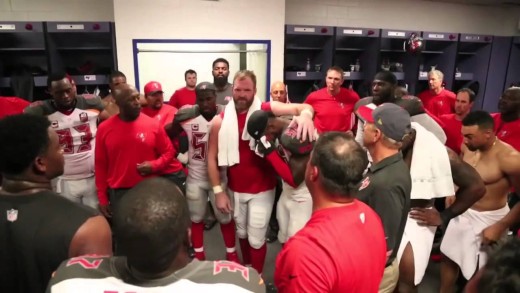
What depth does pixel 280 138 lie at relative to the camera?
2203 millimetres

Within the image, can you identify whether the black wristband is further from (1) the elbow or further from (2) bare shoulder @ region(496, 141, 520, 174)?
(2) bare shoulder @ region(496, 141, 520, 174)

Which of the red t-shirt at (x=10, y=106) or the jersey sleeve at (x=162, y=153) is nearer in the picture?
the jersey sleeve at (x=162, y=153)

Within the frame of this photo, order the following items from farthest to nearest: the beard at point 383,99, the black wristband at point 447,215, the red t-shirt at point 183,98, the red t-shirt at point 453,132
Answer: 1. the red t-shirt at point 183,98
2. the beard at point 383,99
3. the red t-shirt at point 453,132
4. the black wristband at point 447,215

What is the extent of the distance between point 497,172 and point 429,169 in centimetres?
70

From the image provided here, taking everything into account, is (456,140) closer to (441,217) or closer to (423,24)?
(441,217)

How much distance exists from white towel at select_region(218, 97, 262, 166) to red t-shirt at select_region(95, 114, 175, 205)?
40 cm

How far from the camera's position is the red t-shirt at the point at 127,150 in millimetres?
2410

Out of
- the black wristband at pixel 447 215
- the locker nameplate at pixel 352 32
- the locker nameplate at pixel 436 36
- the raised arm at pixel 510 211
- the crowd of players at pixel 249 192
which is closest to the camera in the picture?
the crowd of players at pixel 249 192

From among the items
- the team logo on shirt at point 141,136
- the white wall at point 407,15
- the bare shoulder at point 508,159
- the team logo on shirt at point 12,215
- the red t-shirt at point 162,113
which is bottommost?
the bare shoulder at point 508,159

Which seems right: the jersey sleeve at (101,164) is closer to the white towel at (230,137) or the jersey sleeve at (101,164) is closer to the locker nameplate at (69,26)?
the white towel at (230,137)

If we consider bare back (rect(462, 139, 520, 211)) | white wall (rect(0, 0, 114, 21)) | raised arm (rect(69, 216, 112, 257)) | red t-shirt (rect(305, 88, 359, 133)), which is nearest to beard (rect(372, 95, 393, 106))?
red t-shirt (rect(305, 88, 359, 133))

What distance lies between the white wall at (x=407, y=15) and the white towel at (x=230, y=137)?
381 centimetres

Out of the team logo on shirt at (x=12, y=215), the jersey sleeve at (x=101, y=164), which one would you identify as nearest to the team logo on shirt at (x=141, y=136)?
the jersey sleeve at (x=101, y=164)

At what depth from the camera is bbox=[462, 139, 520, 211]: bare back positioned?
222 cm
